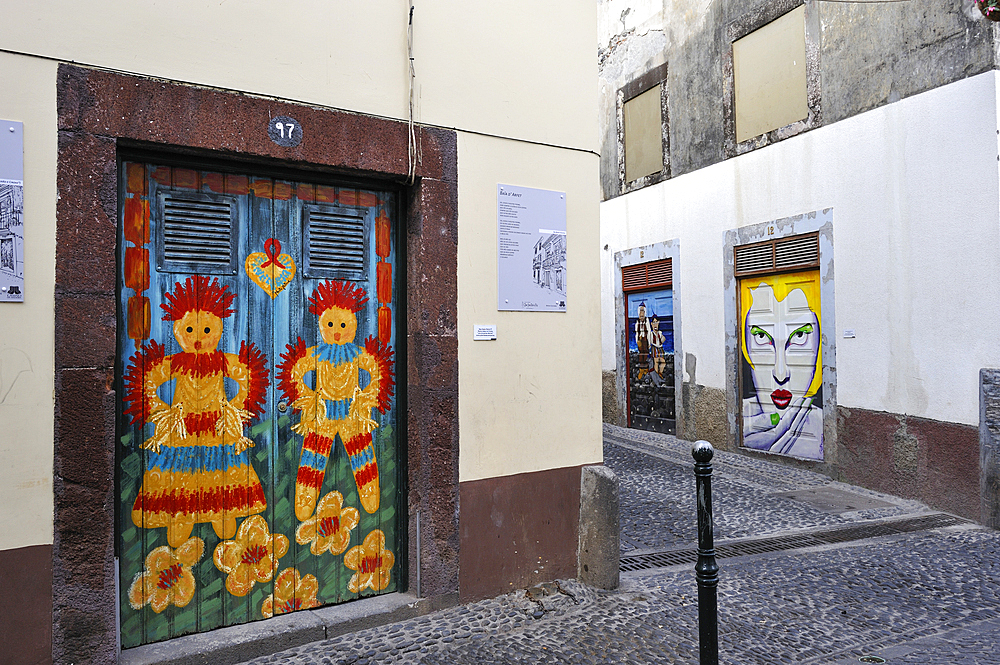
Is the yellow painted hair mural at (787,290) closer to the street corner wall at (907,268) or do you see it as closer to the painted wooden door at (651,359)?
the street corner wall at (907,268)

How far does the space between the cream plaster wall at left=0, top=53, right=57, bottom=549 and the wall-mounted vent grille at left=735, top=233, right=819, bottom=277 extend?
26.4ft

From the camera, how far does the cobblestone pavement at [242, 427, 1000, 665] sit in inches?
149

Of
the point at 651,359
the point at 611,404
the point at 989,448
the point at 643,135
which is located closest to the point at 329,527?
the point at 989,448

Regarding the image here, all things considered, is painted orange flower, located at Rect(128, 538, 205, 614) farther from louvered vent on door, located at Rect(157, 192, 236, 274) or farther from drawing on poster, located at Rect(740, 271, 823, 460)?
drawing on poster, located at Rect(740, 271, 823, 460)

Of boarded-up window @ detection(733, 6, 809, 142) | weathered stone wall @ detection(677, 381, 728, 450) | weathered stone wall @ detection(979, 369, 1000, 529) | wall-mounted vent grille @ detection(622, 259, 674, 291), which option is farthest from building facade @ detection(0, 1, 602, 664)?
wall-mounted vent grille @ detection(622, 259, 674, 291)

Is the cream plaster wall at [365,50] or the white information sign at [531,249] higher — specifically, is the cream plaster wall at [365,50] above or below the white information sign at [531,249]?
above

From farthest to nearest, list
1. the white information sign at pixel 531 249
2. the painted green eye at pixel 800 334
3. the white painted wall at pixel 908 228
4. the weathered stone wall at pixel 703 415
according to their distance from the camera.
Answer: the weathered stone wall at pixel 703 415 < the painted green eye at pixel 800 334 < the white painted wall at pixel 908 228 < the white information sign at pixel 531 249

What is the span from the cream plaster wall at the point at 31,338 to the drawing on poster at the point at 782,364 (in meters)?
8.08

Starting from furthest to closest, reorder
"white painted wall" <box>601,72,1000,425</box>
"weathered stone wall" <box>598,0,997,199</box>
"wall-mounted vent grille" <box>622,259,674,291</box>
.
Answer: "wall-mounted vent grille" <box>622,259,674,291</box>, "weathered stone wall" <box>598,0,997,199</box>, "white painted wall" <box>601,72,1000,425</box>

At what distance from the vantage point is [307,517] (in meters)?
4.10

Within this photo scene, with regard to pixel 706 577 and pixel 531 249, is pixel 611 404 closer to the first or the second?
pixel 531 249

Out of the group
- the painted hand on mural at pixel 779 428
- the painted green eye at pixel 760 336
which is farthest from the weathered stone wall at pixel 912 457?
the painted green eye at pixel 760 336

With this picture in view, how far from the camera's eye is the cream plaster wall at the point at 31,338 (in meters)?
3.17

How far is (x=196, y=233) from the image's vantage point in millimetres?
3801
